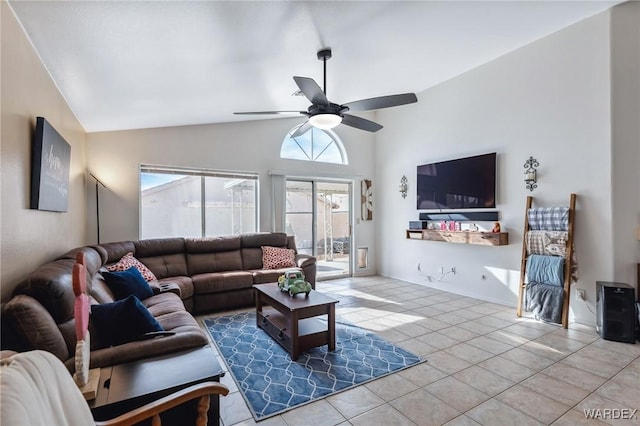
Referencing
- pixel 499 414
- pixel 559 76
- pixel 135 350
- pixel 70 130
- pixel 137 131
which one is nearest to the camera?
pixel 135 350

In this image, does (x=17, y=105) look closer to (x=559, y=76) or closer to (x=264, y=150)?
(x=264, y=150)

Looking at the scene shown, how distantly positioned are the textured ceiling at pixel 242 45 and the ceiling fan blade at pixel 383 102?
598 millimetres

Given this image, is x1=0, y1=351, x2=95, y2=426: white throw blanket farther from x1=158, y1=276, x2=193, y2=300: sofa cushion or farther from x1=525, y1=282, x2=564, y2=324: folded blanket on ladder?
x1=525, y1=282, x2=564, y2=324: folded blanket on ladder

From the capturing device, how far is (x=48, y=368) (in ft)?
3.27

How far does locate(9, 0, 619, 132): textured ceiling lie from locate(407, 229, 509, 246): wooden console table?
2.46 metres

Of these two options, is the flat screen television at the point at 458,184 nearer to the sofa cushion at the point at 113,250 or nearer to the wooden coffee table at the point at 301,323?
the wooden coffee table at the point at 301,323

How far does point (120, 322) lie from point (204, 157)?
3510mm

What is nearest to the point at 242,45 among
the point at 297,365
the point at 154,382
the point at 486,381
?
the point at 154,382

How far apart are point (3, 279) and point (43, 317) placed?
36 centimetres

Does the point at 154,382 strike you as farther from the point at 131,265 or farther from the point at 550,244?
the point at 550,244

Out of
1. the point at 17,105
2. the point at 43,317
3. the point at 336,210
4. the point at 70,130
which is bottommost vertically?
the point at 43,317

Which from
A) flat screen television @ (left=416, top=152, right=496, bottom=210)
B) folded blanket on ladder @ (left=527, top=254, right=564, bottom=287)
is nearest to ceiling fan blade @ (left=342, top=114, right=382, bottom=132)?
flat screen television @ (left=416, top=152, right=496, bottom=210)

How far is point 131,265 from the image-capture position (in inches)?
144

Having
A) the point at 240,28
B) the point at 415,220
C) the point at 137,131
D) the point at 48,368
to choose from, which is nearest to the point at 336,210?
the point at 415,220
